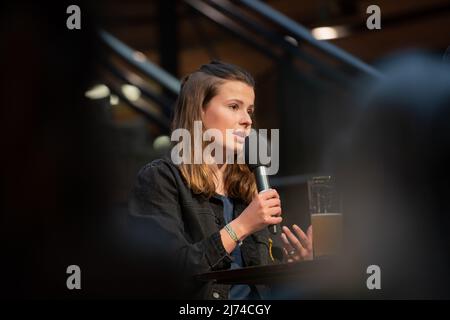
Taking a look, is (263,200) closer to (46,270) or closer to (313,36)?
(46,270)

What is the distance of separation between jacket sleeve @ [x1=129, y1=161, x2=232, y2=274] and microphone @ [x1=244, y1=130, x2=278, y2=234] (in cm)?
14

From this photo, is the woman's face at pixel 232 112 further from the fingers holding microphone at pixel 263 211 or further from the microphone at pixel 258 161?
the fingers holding microphone at pixel 263 211

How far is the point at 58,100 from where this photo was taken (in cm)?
146

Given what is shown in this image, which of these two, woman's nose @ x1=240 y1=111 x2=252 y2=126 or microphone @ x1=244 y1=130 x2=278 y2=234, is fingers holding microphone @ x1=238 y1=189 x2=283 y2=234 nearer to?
microphone @ x1=244 y1=130 x2=278 y2=234

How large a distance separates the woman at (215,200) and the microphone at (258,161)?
0.08 ft

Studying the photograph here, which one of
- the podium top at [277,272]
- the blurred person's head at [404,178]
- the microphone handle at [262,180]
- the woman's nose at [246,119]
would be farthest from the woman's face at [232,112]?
the blurred person's head at [404,178]

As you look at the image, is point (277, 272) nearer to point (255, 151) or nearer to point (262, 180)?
point (262, 180)

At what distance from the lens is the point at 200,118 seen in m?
1.79

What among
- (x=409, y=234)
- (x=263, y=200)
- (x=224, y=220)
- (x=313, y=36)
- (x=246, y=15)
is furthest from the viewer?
(x=246, y=15)

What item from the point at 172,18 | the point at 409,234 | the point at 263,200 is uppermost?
the point at 172,18

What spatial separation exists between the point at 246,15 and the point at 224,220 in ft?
6.71

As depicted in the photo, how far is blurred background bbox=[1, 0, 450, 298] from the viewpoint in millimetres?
1428

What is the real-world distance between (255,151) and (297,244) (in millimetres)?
227

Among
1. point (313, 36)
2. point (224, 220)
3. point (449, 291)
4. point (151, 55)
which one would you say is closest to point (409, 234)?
point (449, 291)
